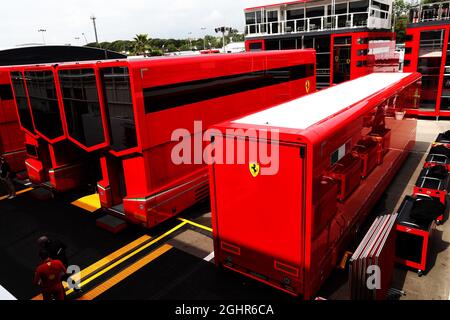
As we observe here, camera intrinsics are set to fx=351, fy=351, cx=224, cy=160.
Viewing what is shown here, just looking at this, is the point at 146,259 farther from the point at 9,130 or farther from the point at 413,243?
the point at 9,130

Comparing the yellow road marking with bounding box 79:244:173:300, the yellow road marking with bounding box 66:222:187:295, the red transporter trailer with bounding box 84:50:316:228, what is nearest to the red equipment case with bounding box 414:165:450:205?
the red transporter trailer with bounding box 84:50:316:228

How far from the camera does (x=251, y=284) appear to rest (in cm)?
683

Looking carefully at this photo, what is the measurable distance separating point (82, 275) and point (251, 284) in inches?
143

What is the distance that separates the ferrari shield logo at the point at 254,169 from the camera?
5.86 metres

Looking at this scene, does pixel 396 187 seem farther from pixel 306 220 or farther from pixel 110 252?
pixel 110 252

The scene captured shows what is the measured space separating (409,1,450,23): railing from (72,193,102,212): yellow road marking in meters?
18.0

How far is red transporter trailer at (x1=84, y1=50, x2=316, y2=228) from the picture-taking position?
8.00m

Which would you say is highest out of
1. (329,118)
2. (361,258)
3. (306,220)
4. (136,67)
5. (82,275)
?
(136,67)

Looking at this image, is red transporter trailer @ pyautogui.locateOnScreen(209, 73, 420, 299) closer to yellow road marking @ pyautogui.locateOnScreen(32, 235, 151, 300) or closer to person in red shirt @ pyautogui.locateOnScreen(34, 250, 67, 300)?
yellow road marking @ pyautogui.locateOnScreen(32, 235, 151, 300)

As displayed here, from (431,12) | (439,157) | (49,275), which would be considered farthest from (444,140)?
(49,275)

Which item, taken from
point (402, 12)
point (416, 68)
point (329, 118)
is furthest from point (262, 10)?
point (402, 12)

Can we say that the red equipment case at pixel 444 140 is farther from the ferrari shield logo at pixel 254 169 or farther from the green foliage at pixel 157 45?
the green foliage at pixel 157 45

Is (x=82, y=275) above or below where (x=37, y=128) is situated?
below

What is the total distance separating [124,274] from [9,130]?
9.12 meters
